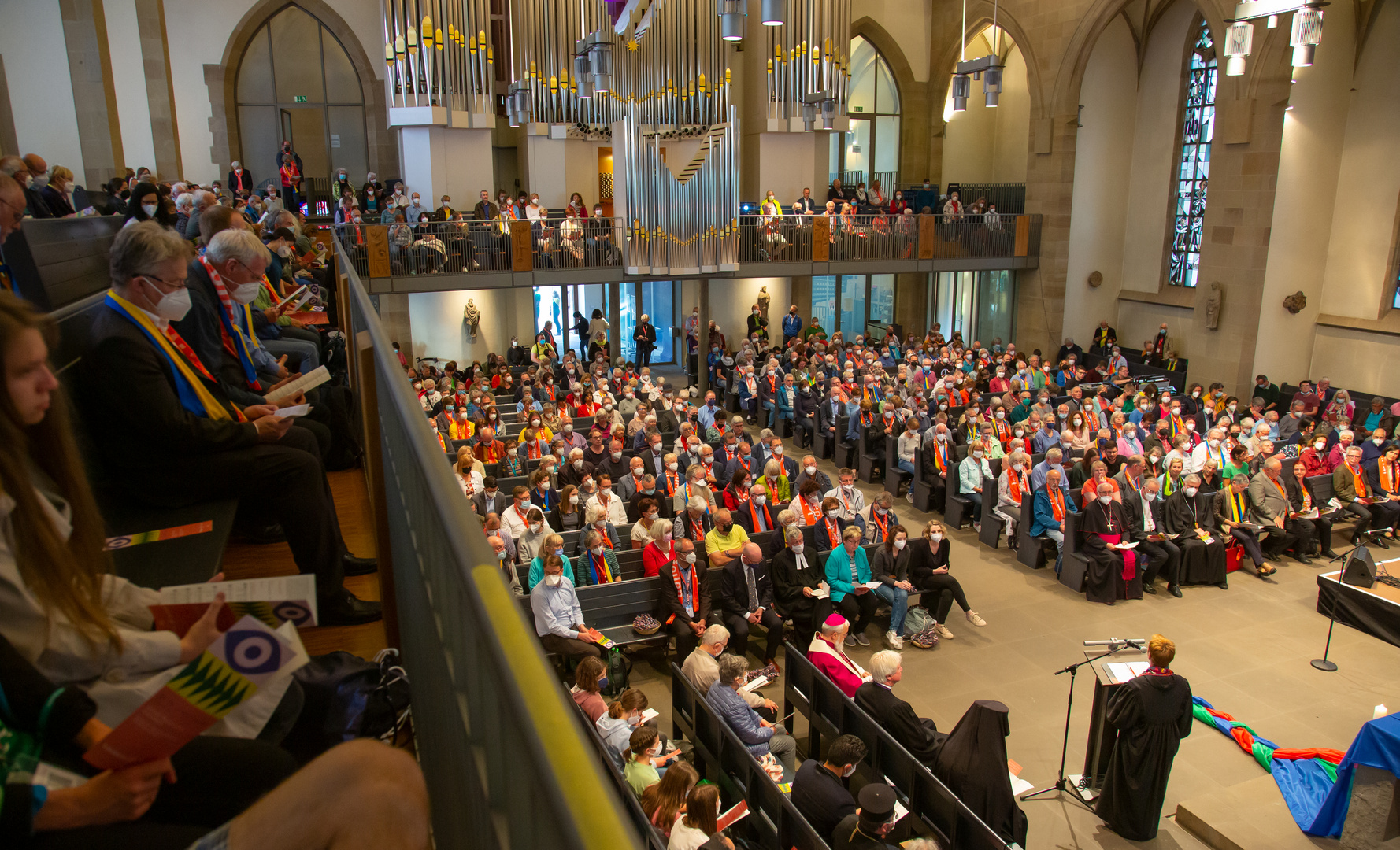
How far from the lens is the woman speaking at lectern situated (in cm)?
616

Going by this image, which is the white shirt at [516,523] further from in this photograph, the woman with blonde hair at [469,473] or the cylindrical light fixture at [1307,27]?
the cylindrical light fixture at [1307,27]

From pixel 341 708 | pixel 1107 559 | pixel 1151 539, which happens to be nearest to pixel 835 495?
pixel 1107 559

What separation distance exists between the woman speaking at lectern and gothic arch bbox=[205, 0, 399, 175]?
64.2 feet

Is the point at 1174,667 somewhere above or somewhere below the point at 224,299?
below

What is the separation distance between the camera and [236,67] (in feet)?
66.5

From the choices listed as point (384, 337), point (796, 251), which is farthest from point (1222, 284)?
point (384, 337)

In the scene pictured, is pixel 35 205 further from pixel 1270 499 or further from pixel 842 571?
pixel 1270 499

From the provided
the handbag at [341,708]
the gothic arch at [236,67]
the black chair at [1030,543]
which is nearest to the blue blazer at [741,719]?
the handbag at [341,708]

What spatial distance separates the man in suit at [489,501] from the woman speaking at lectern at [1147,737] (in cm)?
557

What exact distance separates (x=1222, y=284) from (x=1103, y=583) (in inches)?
430

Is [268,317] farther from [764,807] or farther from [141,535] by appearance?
[764,807]

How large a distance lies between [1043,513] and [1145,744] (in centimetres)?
457

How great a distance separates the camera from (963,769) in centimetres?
580

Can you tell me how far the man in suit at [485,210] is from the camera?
18033 millimetres
